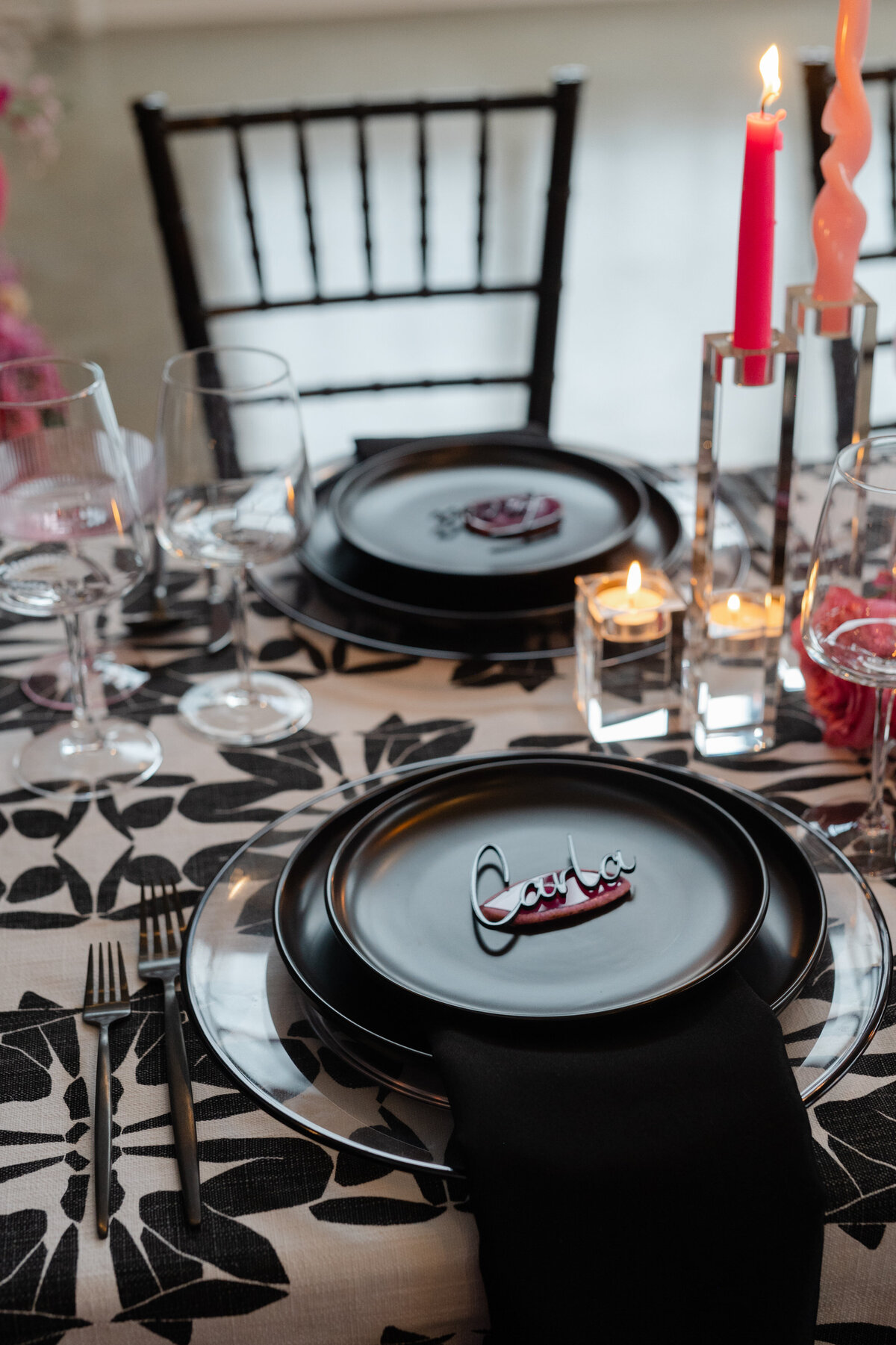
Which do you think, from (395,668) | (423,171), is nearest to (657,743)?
(395,668)

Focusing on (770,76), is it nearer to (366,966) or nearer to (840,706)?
(840,706)

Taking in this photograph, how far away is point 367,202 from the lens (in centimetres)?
166

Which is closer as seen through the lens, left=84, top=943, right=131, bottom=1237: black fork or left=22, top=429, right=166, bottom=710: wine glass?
left=84, top=943, right=131, bottom=1237: black fork

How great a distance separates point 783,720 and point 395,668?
0.31 m

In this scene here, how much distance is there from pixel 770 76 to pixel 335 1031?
628 millimetres

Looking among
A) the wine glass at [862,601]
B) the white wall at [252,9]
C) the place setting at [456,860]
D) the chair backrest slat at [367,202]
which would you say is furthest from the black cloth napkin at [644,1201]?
the white wall at [252,9]

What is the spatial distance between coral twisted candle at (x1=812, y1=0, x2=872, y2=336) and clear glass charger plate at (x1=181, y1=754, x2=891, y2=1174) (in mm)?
398

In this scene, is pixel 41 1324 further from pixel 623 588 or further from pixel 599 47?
→ pixel 599 47

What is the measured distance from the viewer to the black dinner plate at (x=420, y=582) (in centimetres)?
106

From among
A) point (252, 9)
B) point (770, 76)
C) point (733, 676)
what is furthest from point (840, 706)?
point (252, 9)

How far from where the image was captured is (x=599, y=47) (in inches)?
256

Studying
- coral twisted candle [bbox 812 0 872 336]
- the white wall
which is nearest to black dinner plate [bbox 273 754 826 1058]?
coral twisted candle [bbox 812 0 872 336]

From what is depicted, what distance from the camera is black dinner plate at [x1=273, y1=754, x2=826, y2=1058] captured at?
67 cm

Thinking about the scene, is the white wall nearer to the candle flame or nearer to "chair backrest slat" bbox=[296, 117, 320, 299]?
"chair backrest slat" bbox=[296, 117, 320, 299]
